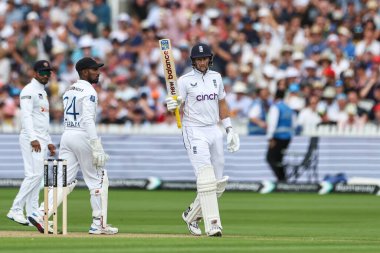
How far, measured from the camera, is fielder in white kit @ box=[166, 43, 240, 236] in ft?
44.4

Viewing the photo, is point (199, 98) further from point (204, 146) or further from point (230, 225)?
point (230, 225)

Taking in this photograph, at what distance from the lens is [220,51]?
1027 inches

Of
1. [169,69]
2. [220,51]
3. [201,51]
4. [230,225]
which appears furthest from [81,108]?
[220,51]

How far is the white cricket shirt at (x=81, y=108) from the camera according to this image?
13.6 metres

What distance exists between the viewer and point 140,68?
2680cm

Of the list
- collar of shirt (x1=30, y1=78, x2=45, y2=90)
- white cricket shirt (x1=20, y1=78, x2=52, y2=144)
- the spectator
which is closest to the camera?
white cricket shirt (x1=20, y1=78, x2=52, y2=144)

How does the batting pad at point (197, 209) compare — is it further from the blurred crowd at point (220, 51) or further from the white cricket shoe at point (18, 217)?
the blurred crowd at point (220, 51)

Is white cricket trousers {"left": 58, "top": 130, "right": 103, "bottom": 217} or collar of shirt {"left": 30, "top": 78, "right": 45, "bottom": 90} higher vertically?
collar of shirt {"left": 30, "top": 78, "right": 45, "bottom": 90}

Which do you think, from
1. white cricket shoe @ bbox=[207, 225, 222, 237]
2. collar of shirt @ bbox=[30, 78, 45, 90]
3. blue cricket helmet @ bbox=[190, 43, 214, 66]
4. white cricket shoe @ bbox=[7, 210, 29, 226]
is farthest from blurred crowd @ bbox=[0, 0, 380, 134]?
white cricket shoe @ bbox=[207, 225, 222, 237]

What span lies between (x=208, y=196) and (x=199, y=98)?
1.15 meters

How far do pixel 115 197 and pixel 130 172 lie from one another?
2.59 meters

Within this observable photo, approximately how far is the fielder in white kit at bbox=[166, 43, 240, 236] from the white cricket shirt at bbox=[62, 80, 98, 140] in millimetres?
882

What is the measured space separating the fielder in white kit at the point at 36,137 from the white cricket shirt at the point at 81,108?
3.27 feet

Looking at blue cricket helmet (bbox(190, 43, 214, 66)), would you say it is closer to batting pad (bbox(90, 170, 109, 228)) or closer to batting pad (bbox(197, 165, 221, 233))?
batting pad (bbox(197, 165, 221, 233))
